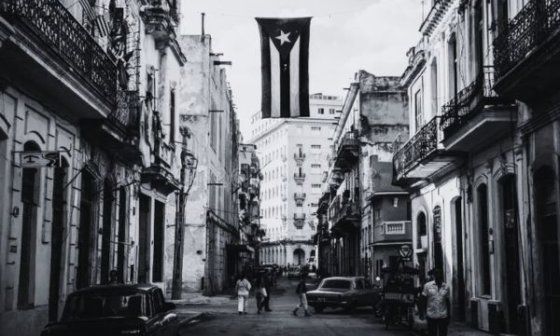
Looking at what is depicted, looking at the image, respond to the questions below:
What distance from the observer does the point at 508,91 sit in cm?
1430

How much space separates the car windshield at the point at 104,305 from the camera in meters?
10.8

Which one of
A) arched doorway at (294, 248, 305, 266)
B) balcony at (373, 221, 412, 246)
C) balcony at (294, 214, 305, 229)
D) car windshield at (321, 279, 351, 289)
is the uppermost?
balcony at (294, 214, 305, 229)

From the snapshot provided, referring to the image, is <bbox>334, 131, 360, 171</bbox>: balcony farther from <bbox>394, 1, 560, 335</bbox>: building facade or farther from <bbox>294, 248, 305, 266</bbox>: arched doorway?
<bbox>294, 248, 305, 266</bbox>: arched doorway

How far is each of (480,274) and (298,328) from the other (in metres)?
4.85

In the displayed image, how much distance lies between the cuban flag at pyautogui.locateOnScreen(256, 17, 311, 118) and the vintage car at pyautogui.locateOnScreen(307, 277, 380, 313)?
1068 centimetres

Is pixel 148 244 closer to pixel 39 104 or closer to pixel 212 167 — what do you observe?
pixel 39 104

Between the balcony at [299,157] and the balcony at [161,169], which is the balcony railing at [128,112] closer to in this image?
the balcony at [161,169]

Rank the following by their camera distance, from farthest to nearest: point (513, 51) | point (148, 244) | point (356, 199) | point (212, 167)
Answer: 1. point (356, 199)
2. point (212, 167)
3. point (148, 244)
4. point (513, 51)

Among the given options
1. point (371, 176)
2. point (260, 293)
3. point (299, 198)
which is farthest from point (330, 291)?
point (299, 198)

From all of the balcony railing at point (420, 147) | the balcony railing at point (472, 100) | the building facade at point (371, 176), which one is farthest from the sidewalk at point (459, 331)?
the building facade at point (371, 176)

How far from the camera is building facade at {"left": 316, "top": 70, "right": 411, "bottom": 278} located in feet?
123

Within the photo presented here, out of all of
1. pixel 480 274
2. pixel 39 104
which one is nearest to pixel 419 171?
pixel 480 274

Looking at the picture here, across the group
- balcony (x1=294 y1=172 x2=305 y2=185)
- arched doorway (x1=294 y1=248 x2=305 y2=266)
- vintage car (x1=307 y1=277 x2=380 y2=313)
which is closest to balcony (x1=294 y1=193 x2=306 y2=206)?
balcony (x1=294 y1=172 x2=305 y2=185)

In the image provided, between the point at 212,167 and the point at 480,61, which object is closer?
the point at 480,61
